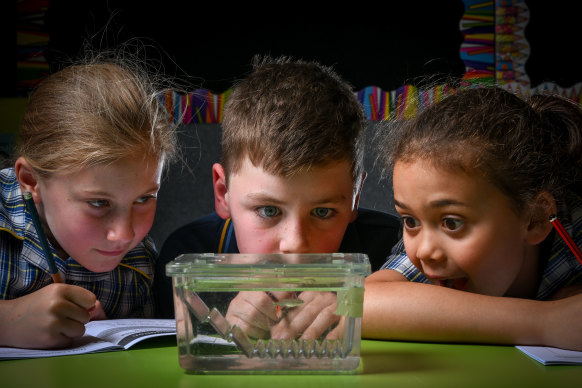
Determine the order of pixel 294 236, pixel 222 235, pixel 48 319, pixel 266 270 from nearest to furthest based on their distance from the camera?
pixel 266 270 → pixel 48 319 → pixel 294 236 → pixel 222 235

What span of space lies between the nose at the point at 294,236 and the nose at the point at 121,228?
0.77ft

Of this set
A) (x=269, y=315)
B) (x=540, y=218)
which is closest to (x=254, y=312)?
A: (x=269, y=315)

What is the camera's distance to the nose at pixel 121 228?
3.26 ft

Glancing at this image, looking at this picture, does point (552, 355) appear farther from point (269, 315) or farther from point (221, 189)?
point (221, 189)

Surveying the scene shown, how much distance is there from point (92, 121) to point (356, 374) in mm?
638

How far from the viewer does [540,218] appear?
89 centimetres

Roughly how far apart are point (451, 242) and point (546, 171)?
176mm

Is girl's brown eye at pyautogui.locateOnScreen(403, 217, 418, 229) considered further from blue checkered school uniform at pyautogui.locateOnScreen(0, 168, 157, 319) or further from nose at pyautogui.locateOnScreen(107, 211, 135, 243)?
blue checkered school uniform at pyautogui.locateOnScreen(0, 168, 157, 319)

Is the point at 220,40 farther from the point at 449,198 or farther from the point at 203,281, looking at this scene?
the point at 203,281

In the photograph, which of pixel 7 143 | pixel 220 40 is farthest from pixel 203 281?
pixel 220 40

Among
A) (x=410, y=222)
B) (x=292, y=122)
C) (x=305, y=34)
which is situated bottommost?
(x=410, y=222)

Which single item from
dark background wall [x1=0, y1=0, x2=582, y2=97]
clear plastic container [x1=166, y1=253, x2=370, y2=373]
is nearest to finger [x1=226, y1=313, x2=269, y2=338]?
clear plastic container [x1=166, y1=253, x2=370, y2=373]

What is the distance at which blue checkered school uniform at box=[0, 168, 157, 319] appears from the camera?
106cm

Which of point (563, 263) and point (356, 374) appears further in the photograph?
point (563, 263)
